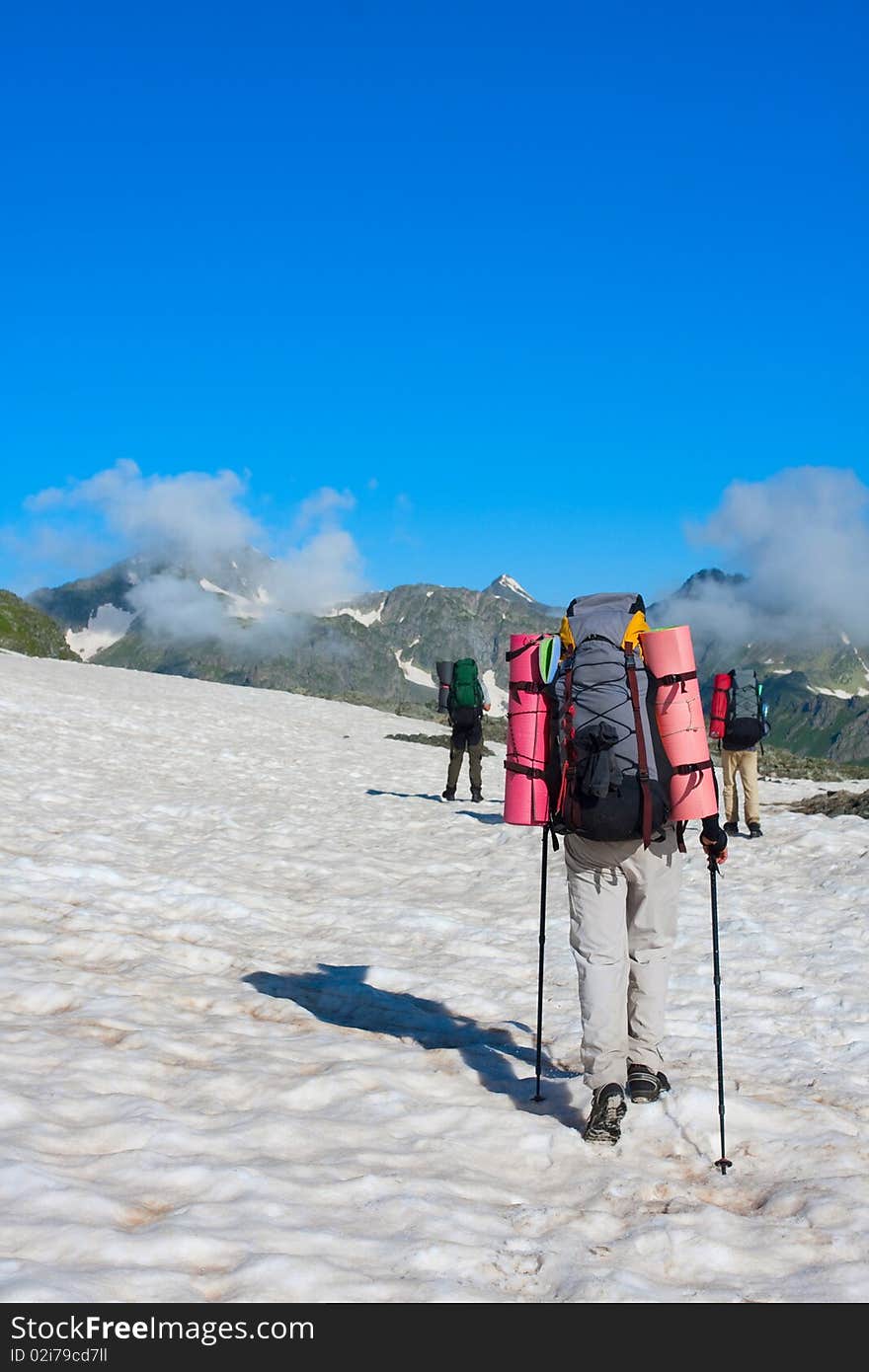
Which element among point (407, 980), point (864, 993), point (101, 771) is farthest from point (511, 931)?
point (101, 771)

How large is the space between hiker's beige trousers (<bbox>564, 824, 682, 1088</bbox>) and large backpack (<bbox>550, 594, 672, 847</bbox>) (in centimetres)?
22

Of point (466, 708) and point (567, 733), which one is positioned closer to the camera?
point (567, 733)

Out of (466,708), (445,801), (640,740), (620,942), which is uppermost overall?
(466,708)

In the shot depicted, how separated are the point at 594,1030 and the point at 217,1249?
2808 millimetres

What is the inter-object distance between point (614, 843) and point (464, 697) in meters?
14.7

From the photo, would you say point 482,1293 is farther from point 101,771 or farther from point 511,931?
point 101,771

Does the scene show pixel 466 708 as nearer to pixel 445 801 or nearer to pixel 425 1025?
pixel 445 801

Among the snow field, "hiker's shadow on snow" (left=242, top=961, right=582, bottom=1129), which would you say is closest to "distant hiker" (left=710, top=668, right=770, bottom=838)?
the snow field

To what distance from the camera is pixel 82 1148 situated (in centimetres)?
599

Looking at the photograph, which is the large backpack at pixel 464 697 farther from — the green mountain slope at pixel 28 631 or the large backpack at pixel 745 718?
the green mountain slope at pixel 28 631

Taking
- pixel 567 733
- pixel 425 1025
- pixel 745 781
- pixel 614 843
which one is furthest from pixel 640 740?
pixel 745 781

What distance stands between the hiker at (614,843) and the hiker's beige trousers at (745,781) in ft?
38.7

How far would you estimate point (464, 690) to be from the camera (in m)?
21.7

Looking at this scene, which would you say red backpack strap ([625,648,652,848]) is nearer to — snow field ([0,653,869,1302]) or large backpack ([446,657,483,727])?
snow field ([0,653,869,1302])
